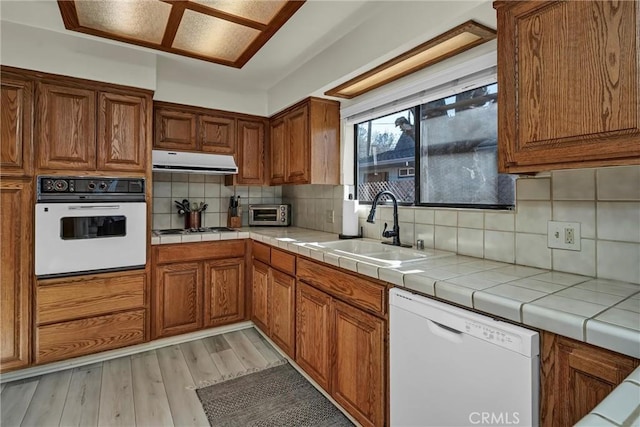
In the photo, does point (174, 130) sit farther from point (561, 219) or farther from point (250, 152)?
point (561, 219)

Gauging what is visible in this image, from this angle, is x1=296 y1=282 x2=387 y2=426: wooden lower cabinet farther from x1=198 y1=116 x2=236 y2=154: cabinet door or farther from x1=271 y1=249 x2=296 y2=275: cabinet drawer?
x1=198 y1=116 x2=236 y2=154: cabinet door

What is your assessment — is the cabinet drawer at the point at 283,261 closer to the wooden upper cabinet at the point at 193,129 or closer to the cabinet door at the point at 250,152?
the cabinet door at the point at 250,152

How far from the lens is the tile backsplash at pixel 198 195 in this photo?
307cm

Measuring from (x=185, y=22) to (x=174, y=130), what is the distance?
116 centimetres

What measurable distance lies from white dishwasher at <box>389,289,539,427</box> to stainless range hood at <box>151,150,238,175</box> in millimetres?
2158

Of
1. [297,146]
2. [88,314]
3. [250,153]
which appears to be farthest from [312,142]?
[88,314]

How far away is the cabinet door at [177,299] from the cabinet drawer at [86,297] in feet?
0.46

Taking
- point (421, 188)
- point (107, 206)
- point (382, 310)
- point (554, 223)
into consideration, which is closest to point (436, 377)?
point (382, 310)

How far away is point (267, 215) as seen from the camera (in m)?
3.38

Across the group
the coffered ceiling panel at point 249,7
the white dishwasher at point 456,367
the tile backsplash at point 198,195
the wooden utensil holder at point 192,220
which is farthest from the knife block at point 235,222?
the white dishwasher at point 456,367

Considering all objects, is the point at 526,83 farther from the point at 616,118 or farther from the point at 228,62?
the point at 228,62

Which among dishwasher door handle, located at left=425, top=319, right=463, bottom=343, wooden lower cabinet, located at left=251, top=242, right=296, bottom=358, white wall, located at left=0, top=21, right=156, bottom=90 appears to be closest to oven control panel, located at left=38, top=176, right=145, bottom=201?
white wall, located at left=0, top=21, right=156, bottom=90

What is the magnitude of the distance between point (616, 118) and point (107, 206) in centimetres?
282

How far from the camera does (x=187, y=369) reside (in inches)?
90.0
